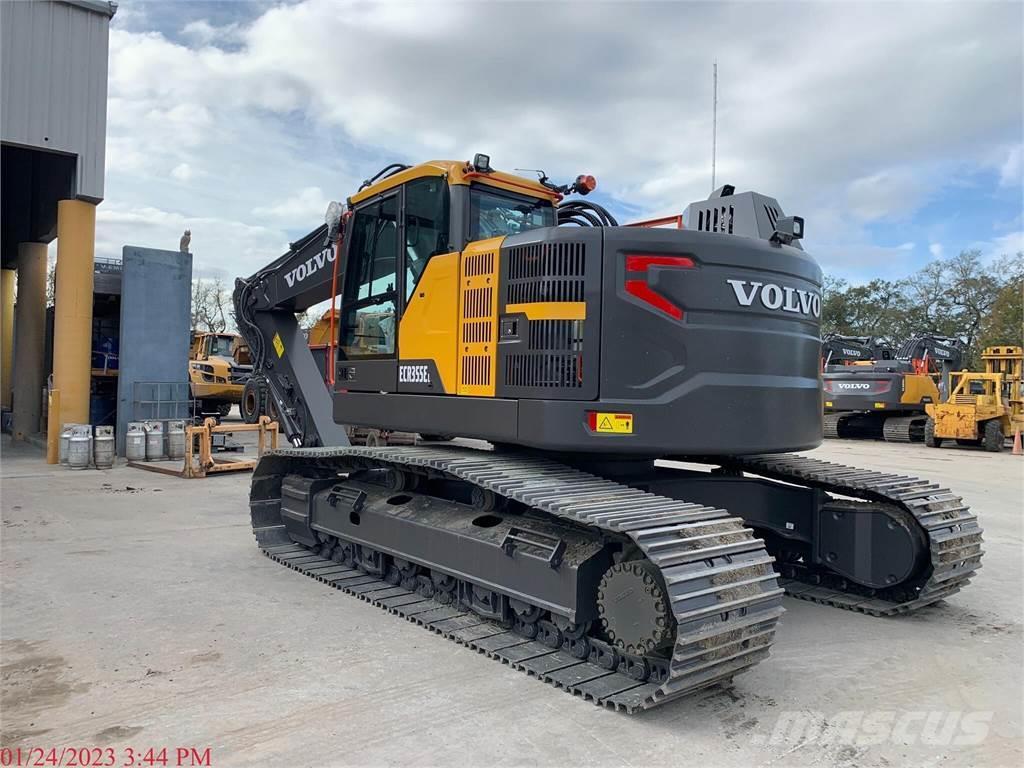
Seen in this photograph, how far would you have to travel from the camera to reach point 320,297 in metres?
7.20

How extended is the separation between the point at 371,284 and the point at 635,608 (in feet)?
10.5

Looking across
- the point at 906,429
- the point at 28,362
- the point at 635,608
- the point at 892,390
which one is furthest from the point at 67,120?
the point at 906,429

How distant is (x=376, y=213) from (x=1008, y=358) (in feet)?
67.9

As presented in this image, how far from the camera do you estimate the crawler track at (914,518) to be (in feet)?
16.5

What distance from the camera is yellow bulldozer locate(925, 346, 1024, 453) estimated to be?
19828 millimetres

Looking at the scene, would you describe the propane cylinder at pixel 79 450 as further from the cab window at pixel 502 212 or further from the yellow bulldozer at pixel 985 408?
the yellow bulldozer at pixel 985 408

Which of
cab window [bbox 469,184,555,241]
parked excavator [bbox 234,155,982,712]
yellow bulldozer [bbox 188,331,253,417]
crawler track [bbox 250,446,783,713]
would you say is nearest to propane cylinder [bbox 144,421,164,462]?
yellow bulldozer [bbox 188,331,253,417]

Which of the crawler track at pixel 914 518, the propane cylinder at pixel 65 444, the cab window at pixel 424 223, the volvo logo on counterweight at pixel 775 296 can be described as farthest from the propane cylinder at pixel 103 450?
the volvo logo on counterweight at pixel 775 296

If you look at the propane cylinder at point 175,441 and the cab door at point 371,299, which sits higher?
the cab door at point 371,299

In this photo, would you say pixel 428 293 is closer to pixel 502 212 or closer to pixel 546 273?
pixel 502 212

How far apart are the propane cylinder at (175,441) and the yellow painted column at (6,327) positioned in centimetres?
986

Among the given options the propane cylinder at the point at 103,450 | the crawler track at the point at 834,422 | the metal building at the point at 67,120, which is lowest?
the propane cylinder at the point at 103,450

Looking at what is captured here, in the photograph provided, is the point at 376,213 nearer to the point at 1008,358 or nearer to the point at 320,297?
the point at 320,297

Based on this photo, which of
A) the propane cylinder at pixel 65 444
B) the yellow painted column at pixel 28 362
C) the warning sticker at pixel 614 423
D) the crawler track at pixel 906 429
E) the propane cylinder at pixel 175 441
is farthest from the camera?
the crawler track at pixel 906 429
